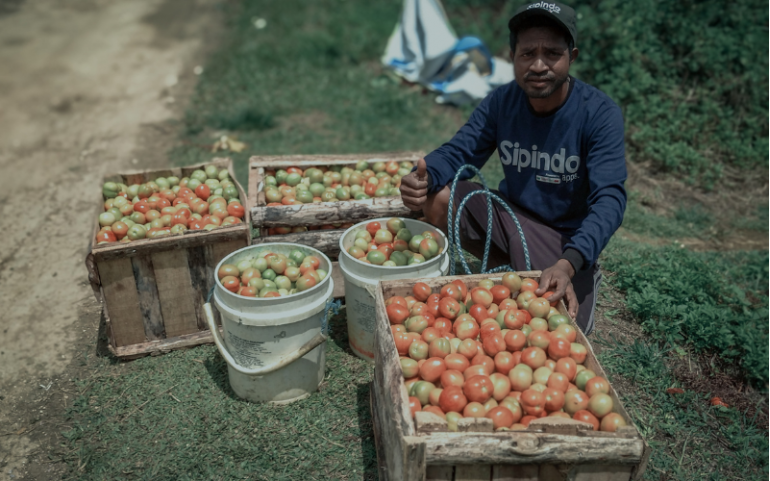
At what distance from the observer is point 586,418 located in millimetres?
2547

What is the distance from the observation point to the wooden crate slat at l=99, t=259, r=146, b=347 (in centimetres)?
377

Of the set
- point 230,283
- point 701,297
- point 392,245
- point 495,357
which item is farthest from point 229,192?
point 701,297

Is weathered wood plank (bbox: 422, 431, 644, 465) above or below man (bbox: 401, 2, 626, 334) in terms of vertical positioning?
below

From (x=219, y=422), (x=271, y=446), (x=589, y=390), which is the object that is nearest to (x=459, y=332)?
(x=589, y=390)

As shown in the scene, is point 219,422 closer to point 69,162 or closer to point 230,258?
point 230,258

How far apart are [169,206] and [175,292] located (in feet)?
2.33

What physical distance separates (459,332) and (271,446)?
1.28m

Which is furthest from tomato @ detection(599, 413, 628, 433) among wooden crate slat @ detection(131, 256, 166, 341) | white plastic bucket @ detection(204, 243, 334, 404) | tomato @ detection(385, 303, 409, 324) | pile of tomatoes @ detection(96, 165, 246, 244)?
wooden crate slat @ detection(131, 256, 166, 341)

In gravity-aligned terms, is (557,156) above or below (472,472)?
above

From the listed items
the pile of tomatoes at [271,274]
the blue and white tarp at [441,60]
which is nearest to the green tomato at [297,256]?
the pile of tomatoes at [271,274]

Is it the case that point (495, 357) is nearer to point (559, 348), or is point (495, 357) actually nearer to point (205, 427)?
point (559, 348)

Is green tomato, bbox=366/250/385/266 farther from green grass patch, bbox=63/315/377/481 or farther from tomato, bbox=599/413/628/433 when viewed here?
tomato, bbox=599/413/628/433

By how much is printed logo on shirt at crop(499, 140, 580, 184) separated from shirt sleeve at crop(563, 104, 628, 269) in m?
0.14

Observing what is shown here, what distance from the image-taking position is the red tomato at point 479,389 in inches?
105
